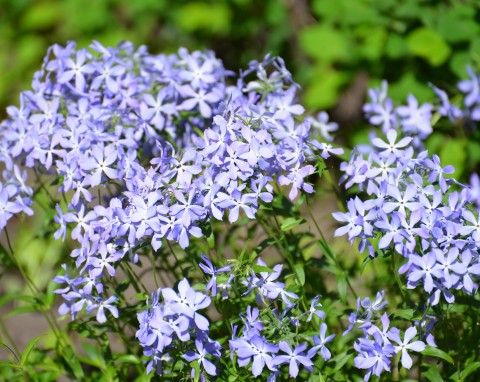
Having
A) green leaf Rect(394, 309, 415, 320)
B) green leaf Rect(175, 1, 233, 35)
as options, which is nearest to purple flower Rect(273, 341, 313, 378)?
green leaf Rect(394, 309, 415, 320)

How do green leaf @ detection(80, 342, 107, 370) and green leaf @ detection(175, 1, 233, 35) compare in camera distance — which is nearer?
green leaf @ detection(80, 342, 107, 370)

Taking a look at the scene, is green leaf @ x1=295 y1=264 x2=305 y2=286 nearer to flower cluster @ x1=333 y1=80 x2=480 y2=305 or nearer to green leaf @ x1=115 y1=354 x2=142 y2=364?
flower cluster @ x1=333 y1=80 x2=480 y2=305

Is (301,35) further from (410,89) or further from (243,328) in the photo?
(243,328)

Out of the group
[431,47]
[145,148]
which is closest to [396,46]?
[431,47]

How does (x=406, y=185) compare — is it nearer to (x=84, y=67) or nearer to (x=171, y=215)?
(x=171, y=215)

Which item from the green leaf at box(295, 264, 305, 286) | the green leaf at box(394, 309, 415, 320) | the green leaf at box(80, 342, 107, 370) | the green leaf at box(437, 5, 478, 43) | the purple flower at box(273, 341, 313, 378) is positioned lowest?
the green leaf at box(80, 342, 107, 370)

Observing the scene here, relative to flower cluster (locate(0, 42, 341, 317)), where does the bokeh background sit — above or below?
below

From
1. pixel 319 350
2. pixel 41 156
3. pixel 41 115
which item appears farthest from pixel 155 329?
pixel 41 115
